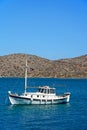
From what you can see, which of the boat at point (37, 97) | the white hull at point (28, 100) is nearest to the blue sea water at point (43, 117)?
the white hull at point (28, 100)

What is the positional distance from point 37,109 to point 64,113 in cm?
701

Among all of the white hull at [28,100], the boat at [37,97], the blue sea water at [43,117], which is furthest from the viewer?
the boat at [37,97]

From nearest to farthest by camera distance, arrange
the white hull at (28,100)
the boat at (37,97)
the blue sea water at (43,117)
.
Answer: the blue sea water at (43,117), the white hull at (28,100), the boat at (37,97)

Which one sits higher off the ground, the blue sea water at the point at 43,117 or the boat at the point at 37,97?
the boat at the point at 37,97

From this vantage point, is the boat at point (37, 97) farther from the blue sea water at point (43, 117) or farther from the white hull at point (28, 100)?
the blue sea water at point (43, 117)

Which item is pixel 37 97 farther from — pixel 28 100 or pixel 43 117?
pixel 43 117

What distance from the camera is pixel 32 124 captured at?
72.1 metres

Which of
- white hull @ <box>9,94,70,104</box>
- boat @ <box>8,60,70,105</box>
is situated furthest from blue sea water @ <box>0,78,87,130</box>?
boat @ <box>8,60,70,105</box>

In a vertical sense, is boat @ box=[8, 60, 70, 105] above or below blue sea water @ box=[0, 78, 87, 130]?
above

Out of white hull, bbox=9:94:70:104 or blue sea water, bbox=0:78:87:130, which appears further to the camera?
white hull, bbox=9:94:70:104

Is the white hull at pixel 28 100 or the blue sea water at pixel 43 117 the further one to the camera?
the white hull at pixel 28 100

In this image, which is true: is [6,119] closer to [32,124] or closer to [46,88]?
[32,124]

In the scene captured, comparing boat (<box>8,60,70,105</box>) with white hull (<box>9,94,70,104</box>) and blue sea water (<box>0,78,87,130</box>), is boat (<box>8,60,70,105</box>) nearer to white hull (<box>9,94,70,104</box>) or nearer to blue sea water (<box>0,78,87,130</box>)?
white hull (<box>9,94,70,104</box>)

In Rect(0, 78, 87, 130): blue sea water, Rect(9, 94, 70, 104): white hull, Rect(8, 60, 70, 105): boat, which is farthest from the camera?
Rect(8, 60, 70, 105): boat
